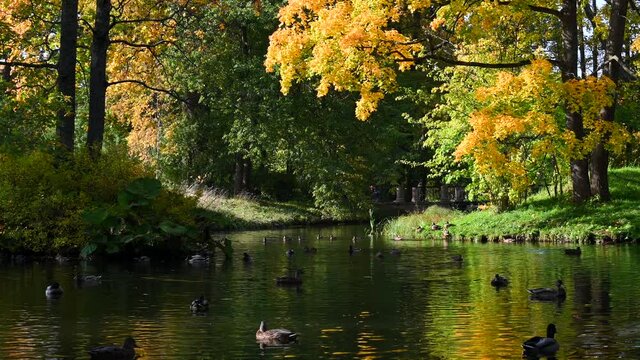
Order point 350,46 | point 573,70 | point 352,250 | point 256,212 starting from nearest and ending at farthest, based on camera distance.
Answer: point 350,46, point 352,250, point 573,70, point 256,212

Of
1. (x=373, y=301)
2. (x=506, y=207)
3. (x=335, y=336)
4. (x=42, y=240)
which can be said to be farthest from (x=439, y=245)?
(x=335, y=336)

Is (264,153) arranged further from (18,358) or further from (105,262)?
(18,358)

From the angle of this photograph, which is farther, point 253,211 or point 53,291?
point 253,211

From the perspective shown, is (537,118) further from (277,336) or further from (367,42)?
(277,336)

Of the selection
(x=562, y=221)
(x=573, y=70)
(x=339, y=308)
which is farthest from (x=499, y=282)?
(x=573, y=70)

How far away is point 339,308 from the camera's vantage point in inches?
718

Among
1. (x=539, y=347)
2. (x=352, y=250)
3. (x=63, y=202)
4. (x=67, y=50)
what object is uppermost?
(x=67, y=50)

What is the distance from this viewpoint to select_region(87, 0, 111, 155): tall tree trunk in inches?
1278

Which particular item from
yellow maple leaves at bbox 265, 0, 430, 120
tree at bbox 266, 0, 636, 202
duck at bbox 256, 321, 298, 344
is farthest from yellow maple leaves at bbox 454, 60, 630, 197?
duck at bbox 256, 321, 298, 344

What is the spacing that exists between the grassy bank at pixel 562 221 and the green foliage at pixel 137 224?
13.1m

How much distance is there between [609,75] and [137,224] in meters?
18.4

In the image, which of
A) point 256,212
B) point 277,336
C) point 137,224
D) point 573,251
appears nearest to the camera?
point 277,336

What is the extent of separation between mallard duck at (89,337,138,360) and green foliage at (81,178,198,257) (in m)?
14.8

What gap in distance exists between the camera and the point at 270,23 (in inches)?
2122
